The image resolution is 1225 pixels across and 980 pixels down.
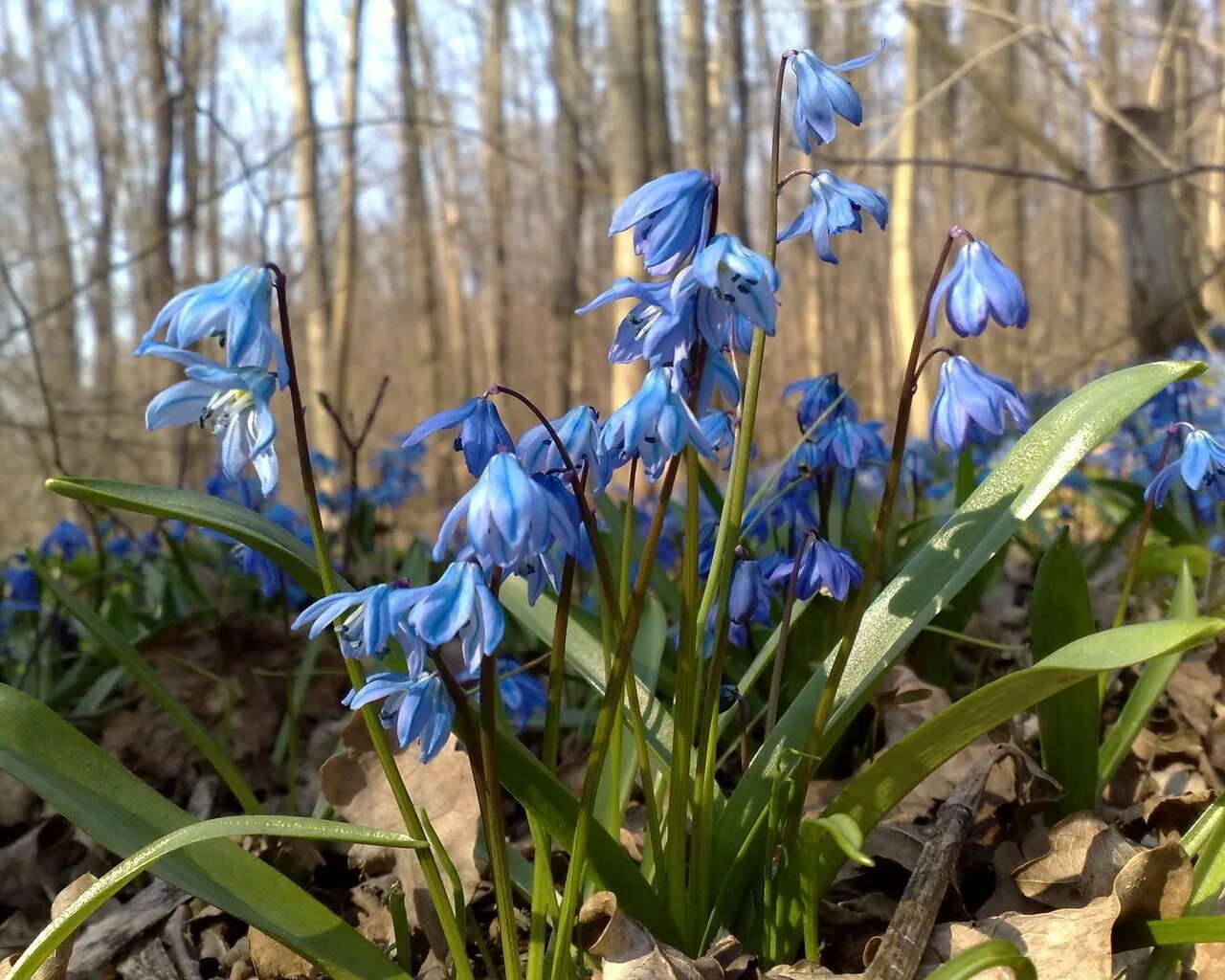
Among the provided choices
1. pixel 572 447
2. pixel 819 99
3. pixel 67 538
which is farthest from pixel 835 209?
pixel 67 538

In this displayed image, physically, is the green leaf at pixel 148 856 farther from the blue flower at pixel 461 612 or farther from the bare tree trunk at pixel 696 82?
the bare tree trunk at pixel 696 82

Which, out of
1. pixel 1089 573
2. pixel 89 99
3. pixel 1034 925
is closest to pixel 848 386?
pixel 1034 925

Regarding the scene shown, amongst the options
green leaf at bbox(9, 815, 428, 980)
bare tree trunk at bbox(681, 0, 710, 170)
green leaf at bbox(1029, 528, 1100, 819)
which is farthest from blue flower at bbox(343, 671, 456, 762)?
bare tree trunk at bbox(681, 0, 710, 170)

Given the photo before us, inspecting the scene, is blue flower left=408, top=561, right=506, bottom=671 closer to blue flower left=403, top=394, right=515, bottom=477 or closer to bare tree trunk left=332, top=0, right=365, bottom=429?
blue flower left=403, top=394, right=515, bottom=477

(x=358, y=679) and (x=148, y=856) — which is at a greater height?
(x=358, y=679)

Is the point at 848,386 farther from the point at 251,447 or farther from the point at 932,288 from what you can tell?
the point at 251,447

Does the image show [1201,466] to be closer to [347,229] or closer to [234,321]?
[234,321]
